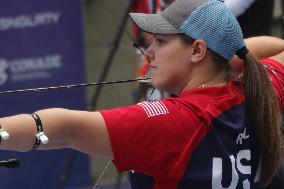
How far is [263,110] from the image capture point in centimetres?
285

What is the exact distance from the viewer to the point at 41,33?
228 inches

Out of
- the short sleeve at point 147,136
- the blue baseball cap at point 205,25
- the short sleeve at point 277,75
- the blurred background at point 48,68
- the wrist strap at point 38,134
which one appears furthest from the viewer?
the blurred background at point 48,68

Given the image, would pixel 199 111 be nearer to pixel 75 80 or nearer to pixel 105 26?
pixel 75 80

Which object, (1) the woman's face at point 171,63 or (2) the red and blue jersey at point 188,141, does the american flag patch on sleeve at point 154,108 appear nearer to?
(2) the red and blue jersey at point 188,141

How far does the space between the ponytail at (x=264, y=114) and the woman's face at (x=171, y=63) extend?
219 mm

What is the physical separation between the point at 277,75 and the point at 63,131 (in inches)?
40.2

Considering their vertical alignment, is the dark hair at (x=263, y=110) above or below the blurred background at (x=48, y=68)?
above

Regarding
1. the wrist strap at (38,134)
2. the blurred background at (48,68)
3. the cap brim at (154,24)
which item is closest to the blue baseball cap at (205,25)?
the cap brim at (154,24)

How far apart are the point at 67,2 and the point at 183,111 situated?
3.35m

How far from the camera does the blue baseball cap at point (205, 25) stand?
2.84 m

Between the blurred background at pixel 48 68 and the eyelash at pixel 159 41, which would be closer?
the eyelash at pixel 159 41

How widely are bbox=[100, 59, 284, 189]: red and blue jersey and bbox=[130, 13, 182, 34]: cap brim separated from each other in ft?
0.72

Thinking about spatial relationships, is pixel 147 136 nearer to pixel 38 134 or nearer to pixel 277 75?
pixel 38 134

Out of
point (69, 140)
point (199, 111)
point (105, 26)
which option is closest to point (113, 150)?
point (69, 140)
